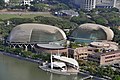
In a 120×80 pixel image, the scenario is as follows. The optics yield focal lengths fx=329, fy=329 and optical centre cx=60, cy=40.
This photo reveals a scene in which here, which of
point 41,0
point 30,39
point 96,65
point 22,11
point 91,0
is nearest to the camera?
point 96,65

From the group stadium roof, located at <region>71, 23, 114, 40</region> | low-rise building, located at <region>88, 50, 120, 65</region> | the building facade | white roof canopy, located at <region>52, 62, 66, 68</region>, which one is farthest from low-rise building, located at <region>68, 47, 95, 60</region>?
the building facade

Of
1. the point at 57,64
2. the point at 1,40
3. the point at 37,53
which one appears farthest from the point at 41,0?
the point at 57,64

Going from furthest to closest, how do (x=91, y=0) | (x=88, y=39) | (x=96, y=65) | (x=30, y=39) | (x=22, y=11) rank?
(x=91, y=0), (x=22, y=11), (x=88, y=39), (x=30, y=39), (x=96, y=65)

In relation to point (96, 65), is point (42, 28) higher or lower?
higher

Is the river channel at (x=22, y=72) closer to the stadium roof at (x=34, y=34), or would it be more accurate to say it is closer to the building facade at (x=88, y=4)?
the stadium roof at (x=34, y=34)

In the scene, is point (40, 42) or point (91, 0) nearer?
point (40, 42)

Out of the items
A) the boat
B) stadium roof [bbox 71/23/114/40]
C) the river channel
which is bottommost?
the river channel

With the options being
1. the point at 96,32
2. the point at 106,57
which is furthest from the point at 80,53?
the point at 96,32

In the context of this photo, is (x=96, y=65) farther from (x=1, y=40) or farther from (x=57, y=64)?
(x=1, y=40)

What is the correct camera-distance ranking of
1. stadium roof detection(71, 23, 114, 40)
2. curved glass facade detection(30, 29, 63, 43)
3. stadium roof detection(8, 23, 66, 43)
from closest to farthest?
stadium roof detection(8, 23, 66, 43) < curved glass facade detection(30, 29, 63, 43) < stadium roof detection(71, 23, 114, 40)

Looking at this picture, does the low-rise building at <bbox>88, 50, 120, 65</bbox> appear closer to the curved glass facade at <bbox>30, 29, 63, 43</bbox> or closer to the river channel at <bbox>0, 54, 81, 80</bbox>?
the river channel at <bbox>0, 54, 81, 80</bbox>
